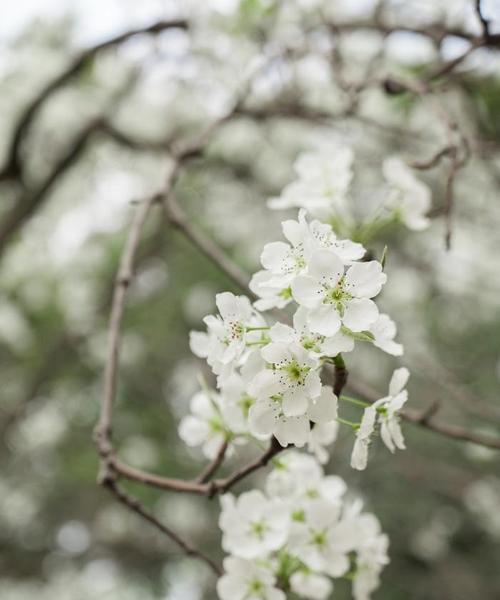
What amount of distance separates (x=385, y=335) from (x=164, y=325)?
403cm

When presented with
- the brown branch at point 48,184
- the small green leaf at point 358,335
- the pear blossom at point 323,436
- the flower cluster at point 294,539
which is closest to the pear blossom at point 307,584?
the flower cluster at point 294,539

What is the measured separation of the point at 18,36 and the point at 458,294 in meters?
2.89

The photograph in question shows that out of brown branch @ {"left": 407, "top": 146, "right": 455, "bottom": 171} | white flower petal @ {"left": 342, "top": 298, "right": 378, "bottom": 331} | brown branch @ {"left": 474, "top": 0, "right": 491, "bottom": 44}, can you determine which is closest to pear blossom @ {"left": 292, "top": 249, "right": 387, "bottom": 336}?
white flower petal @ {"left": 342, "top": 298, "right": 378, "bottom": 331}

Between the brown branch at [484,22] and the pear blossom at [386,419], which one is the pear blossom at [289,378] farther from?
the brown branch at [484,22]

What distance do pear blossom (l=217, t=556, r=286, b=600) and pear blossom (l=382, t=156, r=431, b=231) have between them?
0.55 m

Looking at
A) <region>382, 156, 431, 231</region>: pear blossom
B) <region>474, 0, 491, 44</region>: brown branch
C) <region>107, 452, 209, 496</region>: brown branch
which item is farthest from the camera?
<region>382, 156, 431, 231</region>: pear blossom

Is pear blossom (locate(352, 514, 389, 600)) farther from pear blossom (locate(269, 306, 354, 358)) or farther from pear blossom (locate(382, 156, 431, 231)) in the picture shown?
pear blossom (locate(382, 156, 431, 231))

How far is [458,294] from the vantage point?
446cm

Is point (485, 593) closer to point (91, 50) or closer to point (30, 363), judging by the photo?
point (30, 363)

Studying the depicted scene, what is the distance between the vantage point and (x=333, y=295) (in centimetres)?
58

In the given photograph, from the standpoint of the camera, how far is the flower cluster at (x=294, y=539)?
774 millimetres

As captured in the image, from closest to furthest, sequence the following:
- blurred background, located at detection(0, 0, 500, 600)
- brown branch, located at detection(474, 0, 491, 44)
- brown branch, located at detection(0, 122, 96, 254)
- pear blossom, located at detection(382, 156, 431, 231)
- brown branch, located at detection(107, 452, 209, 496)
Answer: brown branch, located at detection(107, 452, 209, 496) < brown branch, located at detection(474, 0, 491, 44) < pear blossom, located at detection(382, 156, 431, 231) < brown branch, located at detection(0, 122, 96, 254) < blurred background, located at detection(0, 0, 500, 600)

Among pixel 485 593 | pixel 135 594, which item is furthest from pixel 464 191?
pixel 135 594

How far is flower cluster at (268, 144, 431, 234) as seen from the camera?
3.35ft
